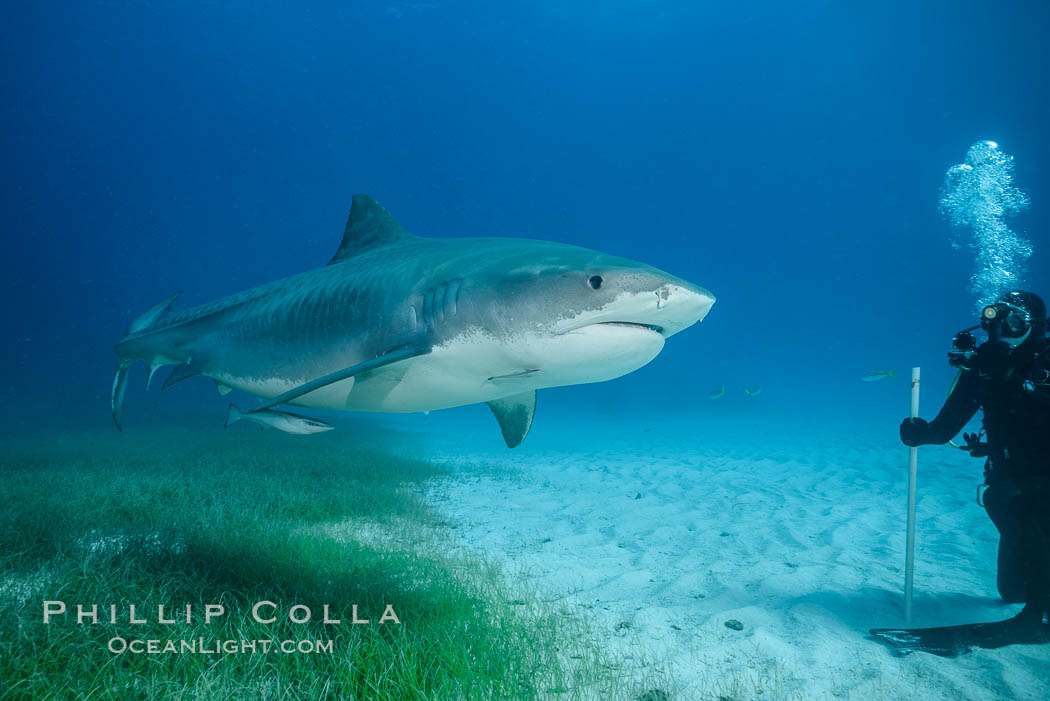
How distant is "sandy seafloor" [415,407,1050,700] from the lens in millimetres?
2592

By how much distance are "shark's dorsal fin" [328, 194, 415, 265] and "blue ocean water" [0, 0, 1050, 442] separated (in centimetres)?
3336

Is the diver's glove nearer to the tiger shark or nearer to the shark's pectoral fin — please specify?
the tiger shark

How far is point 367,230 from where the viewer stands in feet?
14.5

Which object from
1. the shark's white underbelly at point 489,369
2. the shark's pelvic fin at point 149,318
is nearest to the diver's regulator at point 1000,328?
the shark's white underbelly at point 489,369

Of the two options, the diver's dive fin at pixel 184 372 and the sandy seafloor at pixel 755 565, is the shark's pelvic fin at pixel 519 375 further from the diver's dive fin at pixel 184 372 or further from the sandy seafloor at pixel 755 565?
the diver's dive fin at pixel 184 372

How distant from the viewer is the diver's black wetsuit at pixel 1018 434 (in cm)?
309

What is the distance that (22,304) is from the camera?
83.4 metres

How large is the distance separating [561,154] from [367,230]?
97.7 metres

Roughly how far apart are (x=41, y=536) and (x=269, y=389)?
2.07 meters

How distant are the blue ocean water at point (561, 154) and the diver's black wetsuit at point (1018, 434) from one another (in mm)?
33496

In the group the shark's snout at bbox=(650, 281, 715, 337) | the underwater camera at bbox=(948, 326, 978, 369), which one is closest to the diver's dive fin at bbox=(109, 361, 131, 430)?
the shark's snout at bbox=(650, 281, 715, 337)

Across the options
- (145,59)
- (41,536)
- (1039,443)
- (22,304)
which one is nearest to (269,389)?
(41,536)

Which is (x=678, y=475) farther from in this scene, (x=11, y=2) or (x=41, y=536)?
(x=11, y=2)

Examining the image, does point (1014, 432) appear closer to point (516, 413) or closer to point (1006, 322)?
point (1006, 322)
